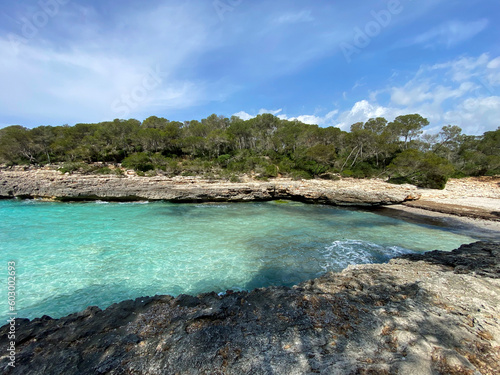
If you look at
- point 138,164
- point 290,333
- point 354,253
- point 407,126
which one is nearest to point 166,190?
point 138,164

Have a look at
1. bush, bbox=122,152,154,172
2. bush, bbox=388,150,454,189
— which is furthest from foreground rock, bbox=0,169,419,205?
bush, bbox=122,152,154,172

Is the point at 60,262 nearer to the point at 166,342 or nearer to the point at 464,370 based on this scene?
the point at 166,342

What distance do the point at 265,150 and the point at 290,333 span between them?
30.4 metres

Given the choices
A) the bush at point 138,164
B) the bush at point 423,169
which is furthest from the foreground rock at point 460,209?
the bush at point 138,164

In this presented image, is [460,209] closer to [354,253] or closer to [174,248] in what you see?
[354,253]

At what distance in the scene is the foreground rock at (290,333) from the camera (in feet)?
6.82

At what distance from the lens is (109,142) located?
30.7m

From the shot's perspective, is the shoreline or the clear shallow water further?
the shoreline

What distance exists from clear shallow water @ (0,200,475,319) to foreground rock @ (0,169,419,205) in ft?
9.59

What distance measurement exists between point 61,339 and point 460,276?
733 centimetres

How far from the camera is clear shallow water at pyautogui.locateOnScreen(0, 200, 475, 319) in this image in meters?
5.36

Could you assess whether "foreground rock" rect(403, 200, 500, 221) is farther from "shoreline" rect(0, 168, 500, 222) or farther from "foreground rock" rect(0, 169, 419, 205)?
"foreground rock" rect(0, 169, 419, 205)

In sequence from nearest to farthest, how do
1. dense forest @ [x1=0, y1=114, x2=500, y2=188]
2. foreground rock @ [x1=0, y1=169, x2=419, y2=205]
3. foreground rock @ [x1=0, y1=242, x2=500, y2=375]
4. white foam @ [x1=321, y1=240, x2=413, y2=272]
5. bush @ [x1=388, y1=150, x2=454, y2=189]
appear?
foreground rock @ [x1=0, y1=242, x2=500, y2=375] < white foam @ [x1=321, y1=240, x2=413, y2=272] < foreground rock @ [x1=0, y1=169, x2=419, y2=205] < bush @ [x1=388, y1=150, x2=454, y2=189] < dense forest @ [x1=0, y1=114, x2=500, y2=188]

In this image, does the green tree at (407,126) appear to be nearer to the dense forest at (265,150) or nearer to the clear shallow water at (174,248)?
the dense forest at (265,150)
